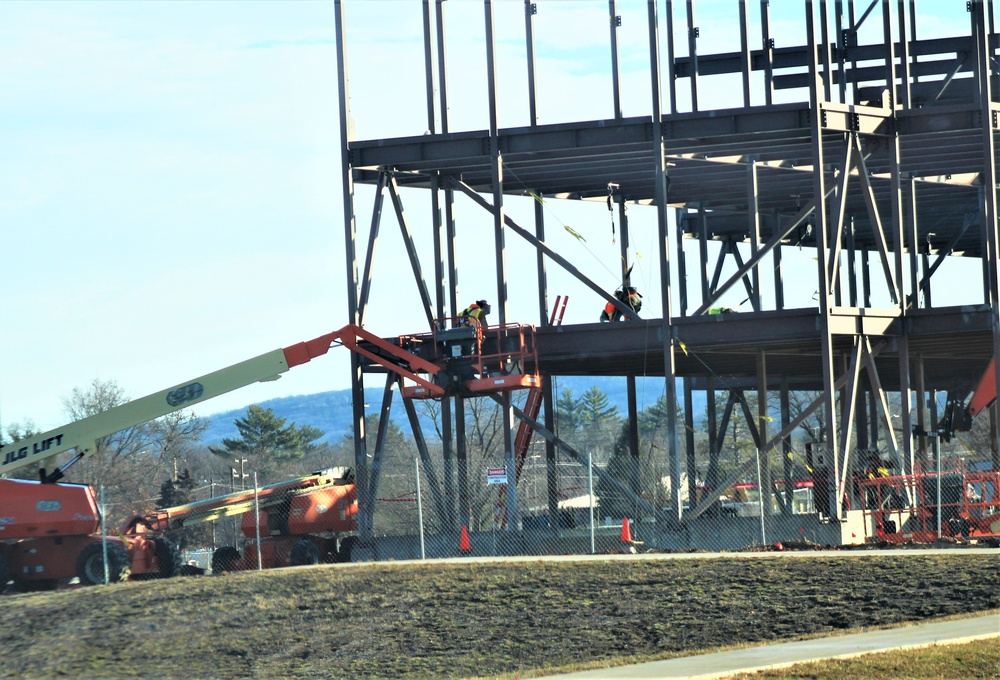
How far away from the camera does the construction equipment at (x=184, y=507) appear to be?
29734 mm

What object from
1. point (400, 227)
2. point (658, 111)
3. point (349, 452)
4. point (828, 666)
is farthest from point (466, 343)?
point (349, 452)

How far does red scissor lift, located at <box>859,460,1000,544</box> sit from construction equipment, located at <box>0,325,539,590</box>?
7.99m

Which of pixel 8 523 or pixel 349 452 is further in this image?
pixel 349 452

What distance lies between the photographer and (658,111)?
3272 centimetres

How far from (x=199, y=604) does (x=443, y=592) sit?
419cm

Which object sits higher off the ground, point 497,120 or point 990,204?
point 497,120

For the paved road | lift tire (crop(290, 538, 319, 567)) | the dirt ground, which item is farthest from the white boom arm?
the paved road

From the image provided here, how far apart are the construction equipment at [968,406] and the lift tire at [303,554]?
52.1 ft

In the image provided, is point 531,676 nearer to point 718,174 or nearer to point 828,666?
point 828,666

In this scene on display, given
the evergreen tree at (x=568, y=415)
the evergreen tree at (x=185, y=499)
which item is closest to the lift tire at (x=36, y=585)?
the evergreen tree at (x=185, y=499)

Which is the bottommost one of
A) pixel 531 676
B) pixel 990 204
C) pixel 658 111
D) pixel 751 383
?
pixel 531 676

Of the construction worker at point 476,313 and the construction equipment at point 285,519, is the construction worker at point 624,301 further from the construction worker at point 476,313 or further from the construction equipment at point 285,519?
the construction equipment at point 285,519

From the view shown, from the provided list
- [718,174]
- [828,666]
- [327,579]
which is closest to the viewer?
[828,666]

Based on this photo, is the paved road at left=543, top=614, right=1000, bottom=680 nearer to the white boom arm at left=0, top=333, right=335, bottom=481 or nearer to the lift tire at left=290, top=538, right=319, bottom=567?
the lift tire at left=290, top=538, right=319, bottom=567
